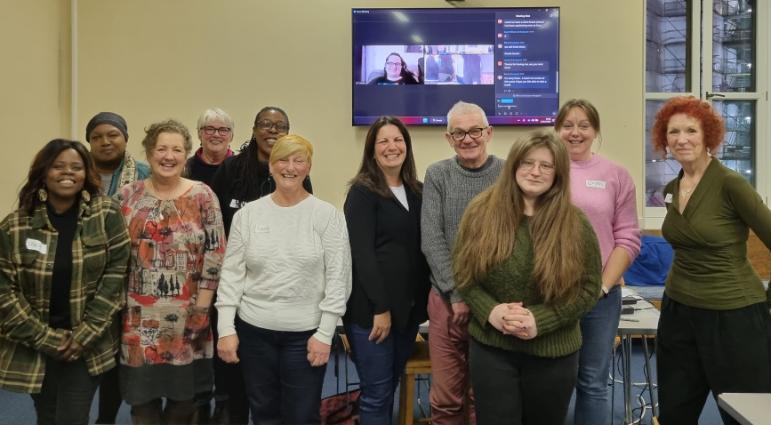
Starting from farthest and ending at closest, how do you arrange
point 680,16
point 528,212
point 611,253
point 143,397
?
point 680,16
point 611,253
point 143,397
point 528,212

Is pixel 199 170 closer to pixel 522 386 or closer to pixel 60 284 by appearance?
pixel 60 284

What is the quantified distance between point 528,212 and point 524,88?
9.20 feet

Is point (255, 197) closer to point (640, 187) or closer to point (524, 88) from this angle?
point (524, 88)

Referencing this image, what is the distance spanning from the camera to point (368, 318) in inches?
88.3

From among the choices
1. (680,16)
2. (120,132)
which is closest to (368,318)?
(120,132)

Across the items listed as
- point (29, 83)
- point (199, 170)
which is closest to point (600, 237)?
point (199, 170)

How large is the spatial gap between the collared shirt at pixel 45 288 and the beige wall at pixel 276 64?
263 centimetres

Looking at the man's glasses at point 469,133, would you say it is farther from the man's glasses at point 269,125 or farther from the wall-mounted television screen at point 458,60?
the wall-mounted television screen at point 458,60

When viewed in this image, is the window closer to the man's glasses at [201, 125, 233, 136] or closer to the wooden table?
the wooden table

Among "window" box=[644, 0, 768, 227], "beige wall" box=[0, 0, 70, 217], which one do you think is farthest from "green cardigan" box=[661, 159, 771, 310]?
"beige wall" box=[0, 0, 70, 217]

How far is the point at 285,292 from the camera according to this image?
2.10 m

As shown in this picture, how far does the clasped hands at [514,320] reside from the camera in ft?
5.90

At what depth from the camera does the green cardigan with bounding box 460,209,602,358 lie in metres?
1.83

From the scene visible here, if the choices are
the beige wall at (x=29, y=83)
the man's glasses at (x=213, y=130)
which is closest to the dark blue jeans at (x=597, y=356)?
the man's glasses at (x=213, y=130)
